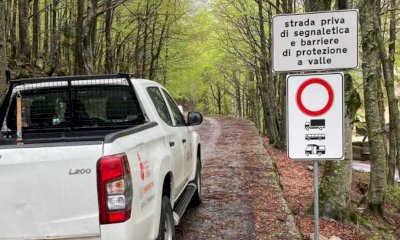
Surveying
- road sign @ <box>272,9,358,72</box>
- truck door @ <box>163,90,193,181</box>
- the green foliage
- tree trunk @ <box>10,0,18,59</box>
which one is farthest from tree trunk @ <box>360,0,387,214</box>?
tree trunk @ <box>10,0,18,59</box>

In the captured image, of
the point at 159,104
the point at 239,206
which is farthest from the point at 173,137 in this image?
the point at 239,206

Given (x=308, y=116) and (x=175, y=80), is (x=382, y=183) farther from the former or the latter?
(x=175, y=80)

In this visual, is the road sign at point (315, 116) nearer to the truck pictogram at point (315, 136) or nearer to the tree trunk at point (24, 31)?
the truck pictogram at point (315, 136)

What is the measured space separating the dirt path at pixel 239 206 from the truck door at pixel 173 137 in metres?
0.92

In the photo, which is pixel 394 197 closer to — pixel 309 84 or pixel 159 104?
pixel 159 104

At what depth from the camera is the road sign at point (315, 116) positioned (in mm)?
4863

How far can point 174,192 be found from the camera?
5.54 meters

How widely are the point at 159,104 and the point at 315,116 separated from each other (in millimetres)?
2057

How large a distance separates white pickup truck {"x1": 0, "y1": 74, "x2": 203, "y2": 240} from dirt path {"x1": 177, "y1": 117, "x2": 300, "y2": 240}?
1.55m

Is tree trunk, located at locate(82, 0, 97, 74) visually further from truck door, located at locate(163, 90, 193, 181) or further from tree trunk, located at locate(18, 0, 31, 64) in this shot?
truck door, located at locate(163, 90, 193, 181)

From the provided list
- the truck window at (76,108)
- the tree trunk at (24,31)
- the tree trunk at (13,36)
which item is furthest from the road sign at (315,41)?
the tree trunk at (13,36)

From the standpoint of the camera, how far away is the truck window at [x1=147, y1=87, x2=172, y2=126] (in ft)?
19.2

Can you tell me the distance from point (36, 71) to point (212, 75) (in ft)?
85.1

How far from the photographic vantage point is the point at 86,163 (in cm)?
336
